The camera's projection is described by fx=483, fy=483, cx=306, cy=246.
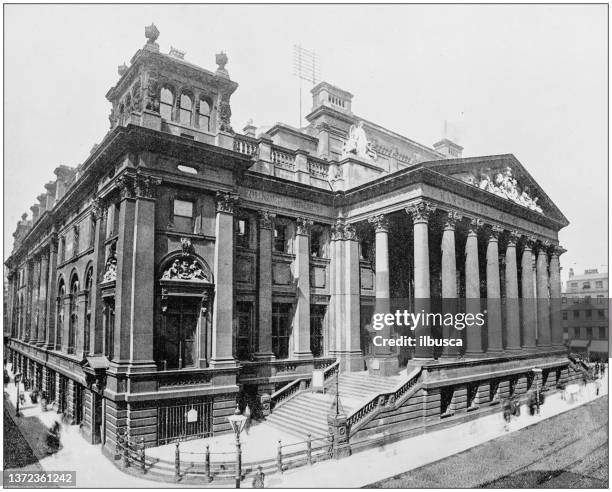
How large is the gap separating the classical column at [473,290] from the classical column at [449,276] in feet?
3.12

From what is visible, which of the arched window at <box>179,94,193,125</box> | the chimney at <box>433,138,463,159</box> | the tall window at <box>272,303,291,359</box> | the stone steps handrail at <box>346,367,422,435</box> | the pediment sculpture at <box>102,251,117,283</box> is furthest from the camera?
the chimney at <box>433,138,463,159</box>

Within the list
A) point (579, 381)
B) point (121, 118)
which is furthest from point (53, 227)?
point (579, 381)

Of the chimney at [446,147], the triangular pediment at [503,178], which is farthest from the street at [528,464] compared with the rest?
the chimney at [446,147]

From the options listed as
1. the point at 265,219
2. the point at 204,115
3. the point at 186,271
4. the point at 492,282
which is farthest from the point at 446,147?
the point at 186,271

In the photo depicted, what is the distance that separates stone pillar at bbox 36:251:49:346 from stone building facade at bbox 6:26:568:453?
35 cm

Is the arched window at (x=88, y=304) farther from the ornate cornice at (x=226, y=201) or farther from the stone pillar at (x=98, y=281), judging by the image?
the ornate cornice at (x=226, y=201)

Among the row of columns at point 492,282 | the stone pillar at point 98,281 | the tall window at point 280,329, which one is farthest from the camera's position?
the tall window at point 280,329

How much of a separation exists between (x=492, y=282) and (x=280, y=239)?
12.3 metres

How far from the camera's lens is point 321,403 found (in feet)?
70.7

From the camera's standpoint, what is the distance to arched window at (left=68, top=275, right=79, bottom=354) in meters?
27.3

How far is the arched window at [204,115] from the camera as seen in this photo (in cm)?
2184

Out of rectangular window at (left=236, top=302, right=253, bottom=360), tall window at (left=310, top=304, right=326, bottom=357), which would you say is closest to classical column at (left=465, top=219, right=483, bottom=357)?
tall window at (left=310, top=304, right=326, bottom=357)

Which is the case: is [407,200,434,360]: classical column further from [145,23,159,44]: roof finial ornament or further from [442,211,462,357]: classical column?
[145,23,159,44]: roof finial ornament

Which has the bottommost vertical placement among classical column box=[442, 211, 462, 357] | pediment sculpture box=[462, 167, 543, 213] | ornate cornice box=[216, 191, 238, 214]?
classical column box=[442, 211, 462, 357]
